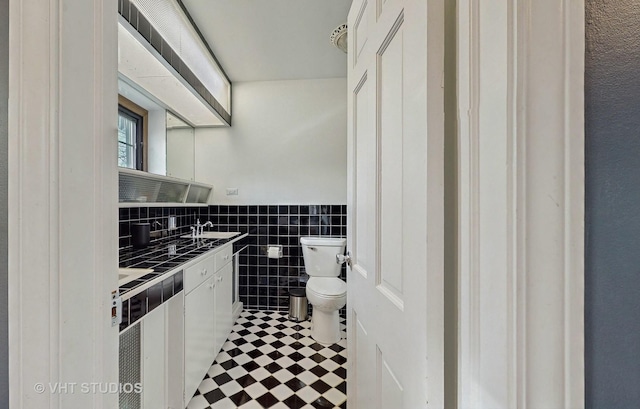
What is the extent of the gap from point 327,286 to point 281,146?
147 centimetres

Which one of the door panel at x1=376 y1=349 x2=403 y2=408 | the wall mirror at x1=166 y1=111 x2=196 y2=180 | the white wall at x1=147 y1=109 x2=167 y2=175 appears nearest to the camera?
the door panel at x1=376 y1=349 x2=403 y2=408

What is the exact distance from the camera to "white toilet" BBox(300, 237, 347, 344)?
198 cm

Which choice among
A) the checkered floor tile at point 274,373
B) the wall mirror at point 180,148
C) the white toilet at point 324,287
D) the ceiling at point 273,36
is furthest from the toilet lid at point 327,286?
the ceiling at point 273,36

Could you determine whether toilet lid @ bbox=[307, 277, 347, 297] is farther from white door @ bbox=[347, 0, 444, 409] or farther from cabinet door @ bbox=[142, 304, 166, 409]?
cabinet door @ bbox=[142, 304, 166, 409]

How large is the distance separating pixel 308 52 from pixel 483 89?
2.22 m

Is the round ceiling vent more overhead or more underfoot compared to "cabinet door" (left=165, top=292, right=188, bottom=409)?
more overhead

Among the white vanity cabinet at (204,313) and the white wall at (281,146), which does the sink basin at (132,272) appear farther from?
the white wall at (281,146)

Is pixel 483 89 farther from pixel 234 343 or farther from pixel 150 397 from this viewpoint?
pixel 234 343

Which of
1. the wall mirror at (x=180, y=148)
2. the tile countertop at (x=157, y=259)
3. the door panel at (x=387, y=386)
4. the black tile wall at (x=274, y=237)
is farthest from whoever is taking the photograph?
the black tile wall at (x=274, y=237)

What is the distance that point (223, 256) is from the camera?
194 cm

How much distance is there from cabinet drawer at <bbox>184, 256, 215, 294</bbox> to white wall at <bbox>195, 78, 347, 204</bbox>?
1120mm

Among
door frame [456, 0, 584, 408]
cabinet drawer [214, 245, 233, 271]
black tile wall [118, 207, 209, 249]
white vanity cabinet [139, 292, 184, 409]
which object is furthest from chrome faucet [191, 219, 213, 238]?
door frame [456, 0, 584, 408]

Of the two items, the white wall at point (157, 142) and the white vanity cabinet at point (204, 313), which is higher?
the white wall at point (157, 142)

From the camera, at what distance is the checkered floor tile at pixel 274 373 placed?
1450 millimetres
